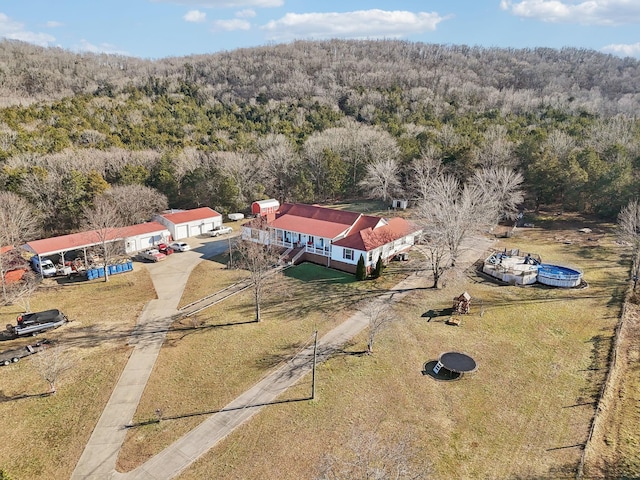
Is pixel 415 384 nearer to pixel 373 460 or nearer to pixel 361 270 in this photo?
pixel 373 460

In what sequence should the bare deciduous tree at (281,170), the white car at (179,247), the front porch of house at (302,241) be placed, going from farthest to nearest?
Answer: the bare deciduous tree at (281,170), the white car at (179,247), the front porch of house at (302,241)

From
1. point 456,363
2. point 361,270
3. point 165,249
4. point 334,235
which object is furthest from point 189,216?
point 456,363

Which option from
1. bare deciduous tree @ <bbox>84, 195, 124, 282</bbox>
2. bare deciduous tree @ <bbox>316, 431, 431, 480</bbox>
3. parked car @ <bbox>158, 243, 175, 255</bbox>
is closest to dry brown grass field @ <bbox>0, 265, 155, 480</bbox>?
bare deciduous tree @ <bbox>84, 195, 124, 282</bbox>

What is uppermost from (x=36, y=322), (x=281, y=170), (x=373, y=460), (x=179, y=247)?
(x=281, y=170)

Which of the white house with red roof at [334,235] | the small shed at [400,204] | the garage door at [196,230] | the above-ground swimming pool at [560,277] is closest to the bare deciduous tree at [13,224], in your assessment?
the garage door at [196,230]

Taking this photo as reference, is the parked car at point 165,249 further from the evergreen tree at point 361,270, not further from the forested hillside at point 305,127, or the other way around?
the evergreen tree at point 361,270

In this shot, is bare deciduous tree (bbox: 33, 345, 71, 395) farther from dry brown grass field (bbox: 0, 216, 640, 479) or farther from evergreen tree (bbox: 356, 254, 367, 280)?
evergreen tree (bbox: 356, 254, 367, 280)

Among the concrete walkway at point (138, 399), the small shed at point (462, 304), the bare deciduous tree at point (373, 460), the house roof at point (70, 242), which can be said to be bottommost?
the concrete walkway at point (138, 399)
